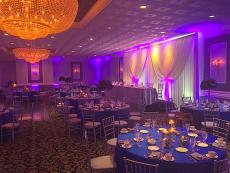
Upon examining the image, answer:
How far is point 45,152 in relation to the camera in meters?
5.35

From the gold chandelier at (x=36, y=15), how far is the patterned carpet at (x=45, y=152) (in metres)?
2.22

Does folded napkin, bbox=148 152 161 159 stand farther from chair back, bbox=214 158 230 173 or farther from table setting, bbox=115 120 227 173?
chair back, bbox=214 158 230 173

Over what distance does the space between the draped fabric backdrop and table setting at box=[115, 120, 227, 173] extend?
6694 mm

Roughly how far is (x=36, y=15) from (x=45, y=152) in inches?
132

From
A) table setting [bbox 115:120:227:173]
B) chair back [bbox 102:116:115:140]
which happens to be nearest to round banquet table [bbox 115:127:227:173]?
table setting [bbox 115:120:227:173]

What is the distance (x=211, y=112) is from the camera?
6.43 meters

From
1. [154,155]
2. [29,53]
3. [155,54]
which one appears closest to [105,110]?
[154,155]

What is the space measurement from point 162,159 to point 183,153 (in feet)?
1.29

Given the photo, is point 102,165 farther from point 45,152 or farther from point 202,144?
point 45,152

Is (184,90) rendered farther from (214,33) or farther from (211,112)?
(211,112)

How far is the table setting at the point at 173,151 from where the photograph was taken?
284 centimetres

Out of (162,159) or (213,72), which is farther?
(213,72)

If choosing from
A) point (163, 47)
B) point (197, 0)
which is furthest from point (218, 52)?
point (197, 0)

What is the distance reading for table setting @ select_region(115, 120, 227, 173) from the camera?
112 inches
